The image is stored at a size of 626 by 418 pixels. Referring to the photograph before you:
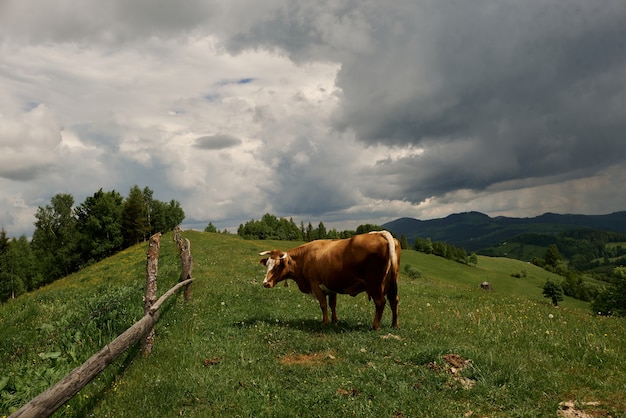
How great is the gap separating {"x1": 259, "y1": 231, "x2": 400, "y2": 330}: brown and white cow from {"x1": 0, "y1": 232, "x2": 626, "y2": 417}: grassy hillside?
1.10m

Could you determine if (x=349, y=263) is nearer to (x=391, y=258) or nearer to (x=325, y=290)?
(x=391, y=258)

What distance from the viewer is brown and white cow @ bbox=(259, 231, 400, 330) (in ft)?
39.4

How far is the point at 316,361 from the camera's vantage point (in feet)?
31.2

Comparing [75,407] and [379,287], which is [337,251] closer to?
[379,287]

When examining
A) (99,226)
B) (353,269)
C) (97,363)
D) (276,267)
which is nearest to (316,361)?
(353,269)

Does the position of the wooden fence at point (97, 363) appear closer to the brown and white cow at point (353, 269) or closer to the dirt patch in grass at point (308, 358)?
the dirt patch in grass at point (308, 358)

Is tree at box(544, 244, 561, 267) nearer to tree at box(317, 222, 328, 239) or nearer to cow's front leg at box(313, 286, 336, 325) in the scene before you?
tree at box(317, 222, 328, 239)

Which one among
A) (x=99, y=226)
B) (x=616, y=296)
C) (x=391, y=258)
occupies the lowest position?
(x=616, y=296)

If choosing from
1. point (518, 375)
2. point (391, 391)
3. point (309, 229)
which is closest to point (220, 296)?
point (391, 391)

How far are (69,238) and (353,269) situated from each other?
3506 inches

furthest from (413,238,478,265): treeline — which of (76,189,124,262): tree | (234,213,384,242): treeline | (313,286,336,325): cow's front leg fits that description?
(313,286,336,325): cow's front leg

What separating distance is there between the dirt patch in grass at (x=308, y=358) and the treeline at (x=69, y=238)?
3126 inches

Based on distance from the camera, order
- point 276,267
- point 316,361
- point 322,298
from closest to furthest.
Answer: point 316,361 < point 322,298 < point 276,267

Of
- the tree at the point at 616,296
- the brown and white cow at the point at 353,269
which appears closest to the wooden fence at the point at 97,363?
the brown and white cow at the point at 353,269
